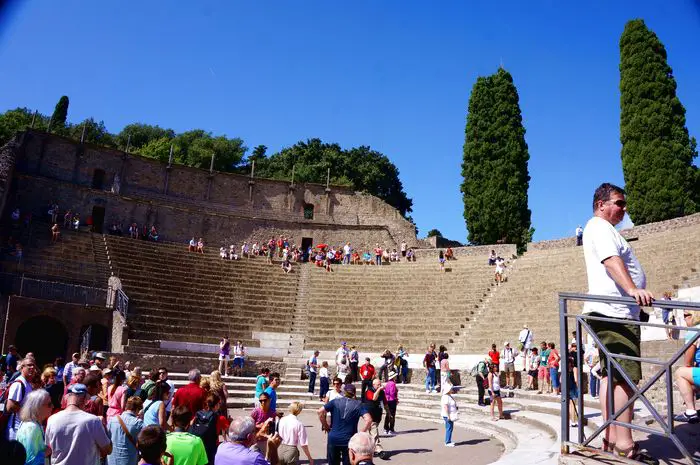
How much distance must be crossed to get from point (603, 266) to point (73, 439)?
434cm

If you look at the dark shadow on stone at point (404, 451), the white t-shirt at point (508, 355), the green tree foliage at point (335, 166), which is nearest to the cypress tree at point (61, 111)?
the green tree foliage at point (335, 166)

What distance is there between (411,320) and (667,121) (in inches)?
788

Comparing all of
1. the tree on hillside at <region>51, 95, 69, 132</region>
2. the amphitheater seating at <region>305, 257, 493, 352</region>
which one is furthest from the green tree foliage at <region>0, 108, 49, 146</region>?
the amphitheater seating at <region>305, 257, 493, 352</region>

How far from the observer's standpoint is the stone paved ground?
9.57 meters

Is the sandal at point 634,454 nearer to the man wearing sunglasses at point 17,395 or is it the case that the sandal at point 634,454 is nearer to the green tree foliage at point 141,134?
the man wearing sunglasses at point 17,395

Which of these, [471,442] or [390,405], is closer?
[471,442]

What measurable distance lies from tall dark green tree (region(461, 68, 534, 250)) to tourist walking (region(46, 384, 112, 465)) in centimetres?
3449

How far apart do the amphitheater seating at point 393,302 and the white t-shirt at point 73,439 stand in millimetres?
18639

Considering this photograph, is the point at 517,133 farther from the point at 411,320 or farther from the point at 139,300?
the point at 139,300

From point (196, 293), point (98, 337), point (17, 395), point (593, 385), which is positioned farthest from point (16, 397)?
point (196, 293)

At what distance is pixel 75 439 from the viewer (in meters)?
4.69

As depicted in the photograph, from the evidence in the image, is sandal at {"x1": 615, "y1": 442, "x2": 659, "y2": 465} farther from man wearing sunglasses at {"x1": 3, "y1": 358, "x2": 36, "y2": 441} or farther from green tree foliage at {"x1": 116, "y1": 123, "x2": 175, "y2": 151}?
green tree foliage at {"x1": 116, "y1": 123, "x2": 175, "y2": 151}

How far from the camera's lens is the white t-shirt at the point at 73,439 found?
4676mm

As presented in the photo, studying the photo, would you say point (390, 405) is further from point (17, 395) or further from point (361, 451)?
point (361, 451)
